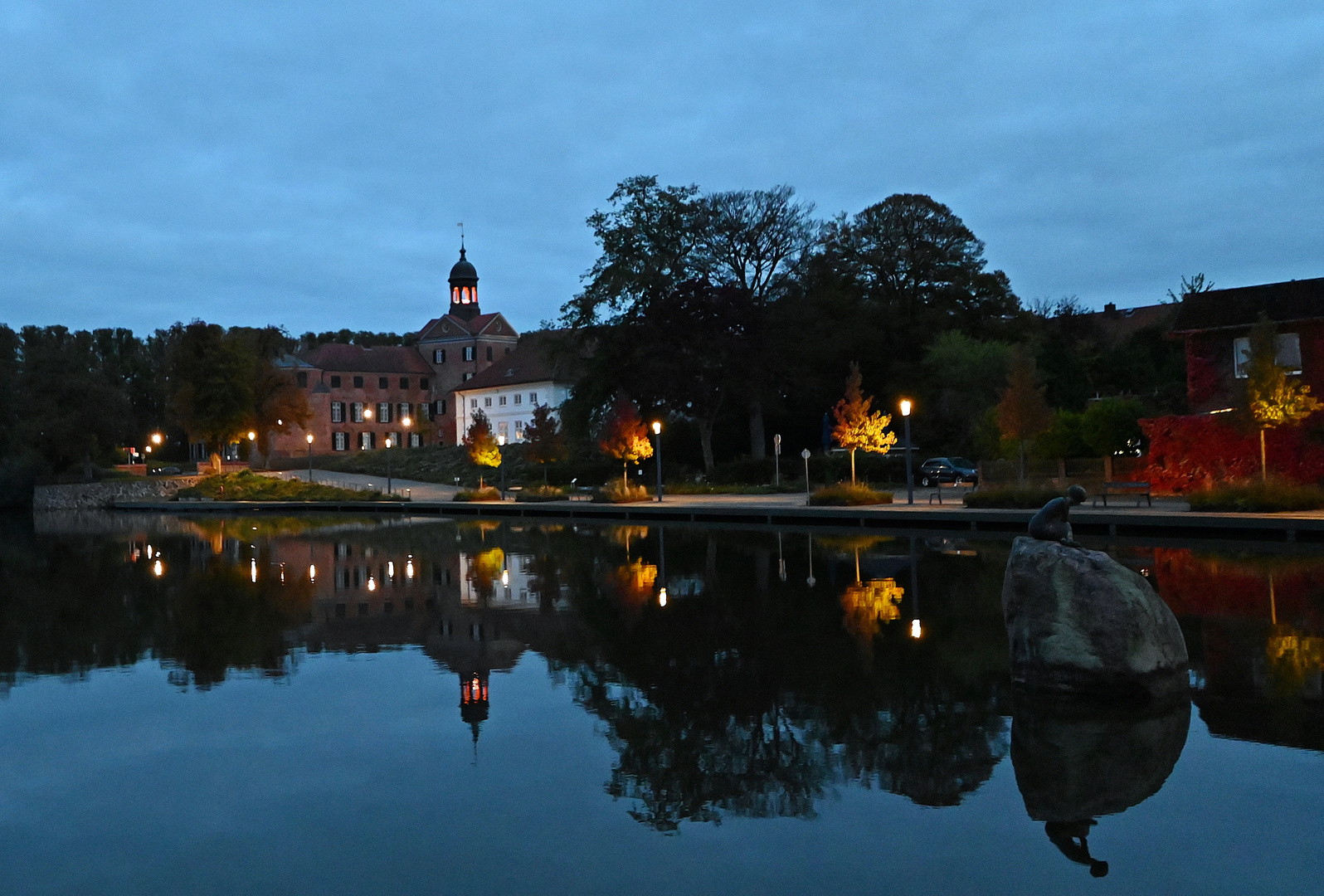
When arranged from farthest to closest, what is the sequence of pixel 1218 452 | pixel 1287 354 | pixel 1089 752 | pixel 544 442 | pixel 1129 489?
pixel 544 442 → pixel 1287 354 → pixel 1218 452 → pixel 1129 489 → pixel 1089 752

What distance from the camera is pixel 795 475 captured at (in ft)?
163

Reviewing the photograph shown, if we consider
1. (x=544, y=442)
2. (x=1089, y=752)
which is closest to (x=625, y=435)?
(x=544, y=442)

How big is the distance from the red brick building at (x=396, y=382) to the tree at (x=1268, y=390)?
67513 millimetres

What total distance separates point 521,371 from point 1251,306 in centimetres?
5697

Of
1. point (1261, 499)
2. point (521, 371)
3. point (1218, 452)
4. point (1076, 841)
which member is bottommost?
point (1076, 841)

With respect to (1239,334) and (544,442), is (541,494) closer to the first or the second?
(544,442)

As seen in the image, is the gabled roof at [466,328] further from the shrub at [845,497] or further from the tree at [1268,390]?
the tree at [1268,390]

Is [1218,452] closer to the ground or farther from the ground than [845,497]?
farther from the ground

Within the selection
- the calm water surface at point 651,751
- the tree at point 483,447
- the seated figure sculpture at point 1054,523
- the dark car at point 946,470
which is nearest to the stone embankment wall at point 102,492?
the tree at point 483,447

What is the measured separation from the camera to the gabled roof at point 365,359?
91.0 meters

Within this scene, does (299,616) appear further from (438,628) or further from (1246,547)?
(1246,547)

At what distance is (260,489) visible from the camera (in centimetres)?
5797

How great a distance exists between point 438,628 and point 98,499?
56.3 metres

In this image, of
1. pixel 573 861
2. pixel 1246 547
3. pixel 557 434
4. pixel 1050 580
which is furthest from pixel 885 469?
pixel 573 861
